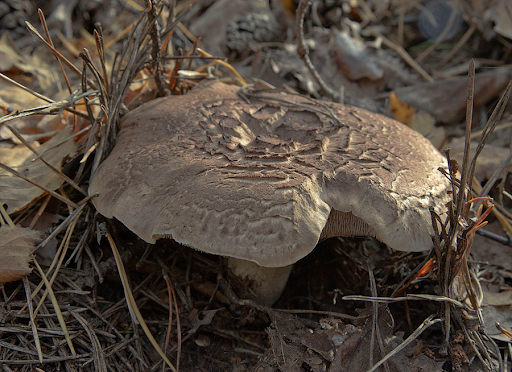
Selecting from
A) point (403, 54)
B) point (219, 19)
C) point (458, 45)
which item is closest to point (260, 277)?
point (403, 54)

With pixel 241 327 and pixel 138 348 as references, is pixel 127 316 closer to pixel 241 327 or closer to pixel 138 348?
pixel 138 348

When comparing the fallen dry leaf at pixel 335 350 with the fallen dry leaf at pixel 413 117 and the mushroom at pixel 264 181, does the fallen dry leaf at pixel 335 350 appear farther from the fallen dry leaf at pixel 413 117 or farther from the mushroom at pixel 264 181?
the fallen dry leaf at pixel 413 117

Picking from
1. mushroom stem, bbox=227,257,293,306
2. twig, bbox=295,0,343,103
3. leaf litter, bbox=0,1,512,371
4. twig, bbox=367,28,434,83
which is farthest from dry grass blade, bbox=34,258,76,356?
twig, bbox=367,28,434,83

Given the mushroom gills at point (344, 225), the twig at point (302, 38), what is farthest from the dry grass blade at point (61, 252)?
the twig at point (302, 38)

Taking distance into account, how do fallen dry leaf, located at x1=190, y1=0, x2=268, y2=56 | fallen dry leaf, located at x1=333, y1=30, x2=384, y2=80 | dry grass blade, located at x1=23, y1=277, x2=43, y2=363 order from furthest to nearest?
fallen dry leaf, located at x1=190, y1=0, x2=268, y2=56, fallen dry leaf, located at x1=333, y1=30, x2=384, y2=80, dry grass blade, located at x1=23, y1=277, x2=43, y2=363

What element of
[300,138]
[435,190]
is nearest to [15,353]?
[300,138]

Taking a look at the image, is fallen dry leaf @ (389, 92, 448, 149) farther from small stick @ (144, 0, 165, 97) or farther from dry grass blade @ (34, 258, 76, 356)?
dry grass blade @ (34, 258, 76, 356)

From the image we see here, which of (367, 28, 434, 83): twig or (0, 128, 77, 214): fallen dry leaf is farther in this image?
(367, 28, 434, 83): twig

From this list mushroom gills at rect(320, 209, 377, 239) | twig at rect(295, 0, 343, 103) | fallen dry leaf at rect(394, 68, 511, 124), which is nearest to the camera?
mushroom gills at rect(320, 209, 377, 239)

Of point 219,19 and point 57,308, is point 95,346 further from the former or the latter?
point 219,19
